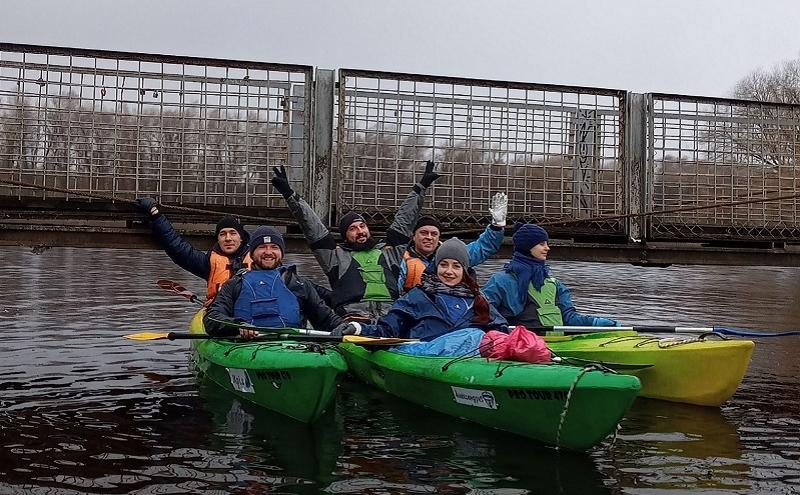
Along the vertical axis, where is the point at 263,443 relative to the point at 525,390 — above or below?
below

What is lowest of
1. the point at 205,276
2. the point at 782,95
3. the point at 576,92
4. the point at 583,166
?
the point at 205,276

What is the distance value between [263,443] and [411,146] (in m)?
6.01

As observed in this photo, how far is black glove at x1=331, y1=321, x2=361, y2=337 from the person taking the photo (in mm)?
8508

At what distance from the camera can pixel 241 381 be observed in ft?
28.2

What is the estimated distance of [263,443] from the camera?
24.2ft

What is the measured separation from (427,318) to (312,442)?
1.61 m

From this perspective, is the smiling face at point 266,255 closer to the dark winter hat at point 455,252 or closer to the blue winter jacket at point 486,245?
the dark winter hat at point 455,252

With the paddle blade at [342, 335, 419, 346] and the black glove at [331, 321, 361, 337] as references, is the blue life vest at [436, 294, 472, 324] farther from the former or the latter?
the black glove at [331, 321, 361, 337]

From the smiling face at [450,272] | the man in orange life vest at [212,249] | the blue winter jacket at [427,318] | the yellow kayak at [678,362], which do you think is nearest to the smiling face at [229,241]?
the man in orange life vest at [212,249]

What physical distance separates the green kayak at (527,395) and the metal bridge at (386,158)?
4.33 metres

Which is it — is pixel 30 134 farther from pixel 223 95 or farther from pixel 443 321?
pixel 443 321

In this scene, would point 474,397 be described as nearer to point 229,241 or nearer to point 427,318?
point 427,318

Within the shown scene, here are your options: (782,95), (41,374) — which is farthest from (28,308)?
(782,95)

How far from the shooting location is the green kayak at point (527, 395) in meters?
6.52
